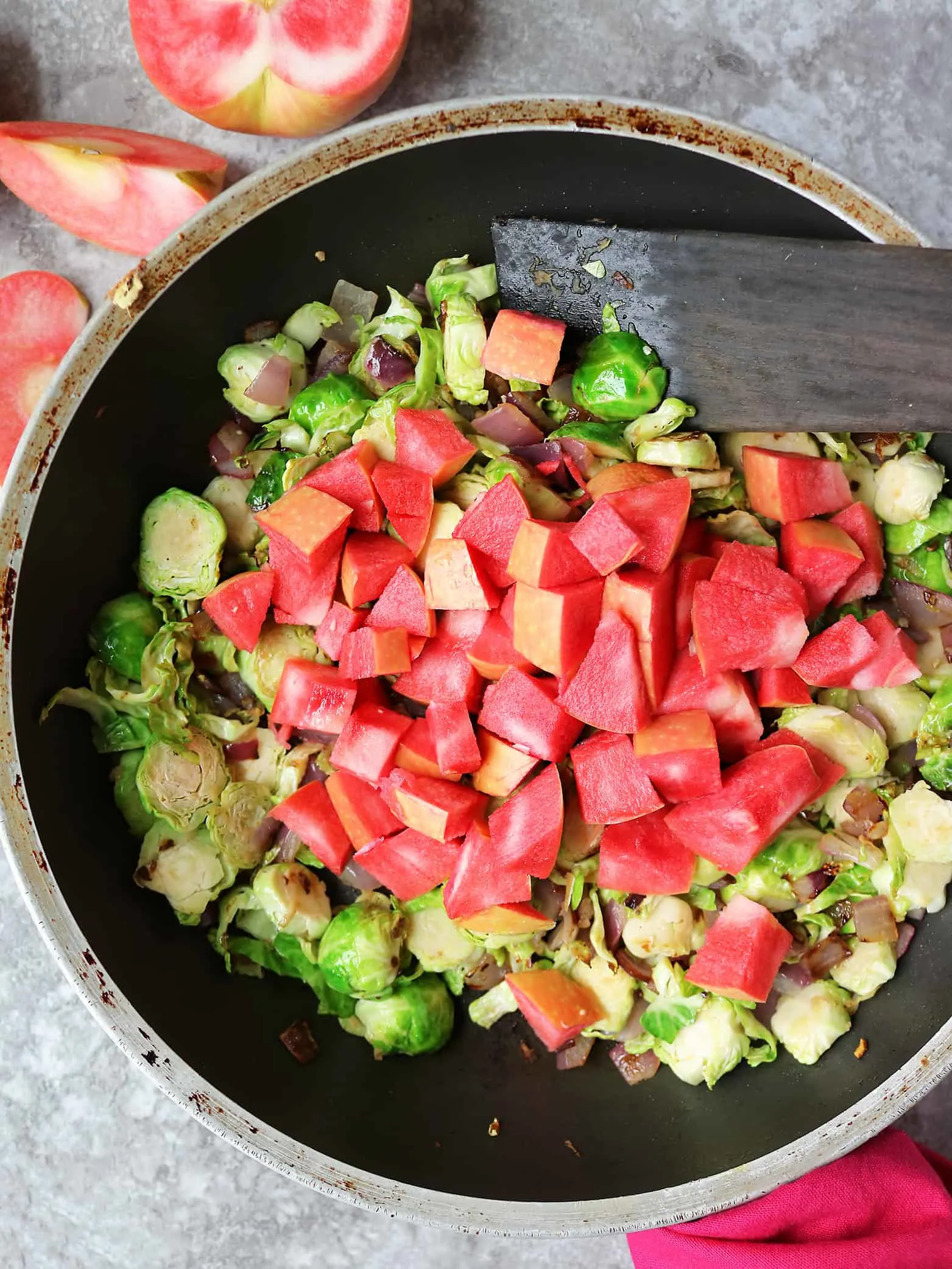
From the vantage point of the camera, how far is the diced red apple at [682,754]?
208cm

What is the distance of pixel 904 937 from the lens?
2293 mm

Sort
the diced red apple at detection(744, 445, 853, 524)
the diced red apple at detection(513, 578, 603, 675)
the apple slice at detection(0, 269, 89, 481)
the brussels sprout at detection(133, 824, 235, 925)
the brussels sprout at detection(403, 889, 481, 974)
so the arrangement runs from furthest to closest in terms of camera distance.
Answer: the apple slice at detection(0, 269, 89, 481), the brussels sprout at detection(403, 889, 481, 974), the brussels sprout at detection(133, 824, 235, 925), the diced red apple at detection(744, 445, 853, 524), the diced red apple at detection(513, 578, 603, 675)

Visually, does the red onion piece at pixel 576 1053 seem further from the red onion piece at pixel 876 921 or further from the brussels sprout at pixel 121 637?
the brussels sprout at pixel 121 637

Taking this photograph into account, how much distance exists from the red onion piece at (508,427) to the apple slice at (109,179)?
0.84m

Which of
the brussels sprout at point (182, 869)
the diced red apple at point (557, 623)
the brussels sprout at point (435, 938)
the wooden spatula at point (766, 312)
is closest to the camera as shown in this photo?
the wooden spatula at point (766, 312)

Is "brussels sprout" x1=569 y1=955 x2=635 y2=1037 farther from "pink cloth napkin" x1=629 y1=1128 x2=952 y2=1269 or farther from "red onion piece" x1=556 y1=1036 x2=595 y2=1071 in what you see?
"pink cloth napkin" x1=629 y1=1128 x2=952 y2=1269

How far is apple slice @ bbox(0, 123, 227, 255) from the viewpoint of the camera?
92.7 inches

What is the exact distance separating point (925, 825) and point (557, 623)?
0.93 m

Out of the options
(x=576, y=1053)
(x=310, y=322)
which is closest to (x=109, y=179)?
(x=310, y=322)

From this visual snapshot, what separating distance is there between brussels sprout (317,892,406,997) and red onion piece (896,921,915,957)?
1.14m

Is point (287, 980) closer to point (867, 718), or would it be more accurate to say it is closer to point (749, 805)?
point (749, 805)

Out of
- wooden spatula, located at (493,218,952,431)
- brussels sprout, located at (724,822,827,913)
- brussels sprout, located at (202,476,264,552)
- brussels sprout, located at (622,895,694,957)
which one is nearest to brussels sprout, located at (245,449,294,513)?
brussels sprout, located at (202,476,264,552)

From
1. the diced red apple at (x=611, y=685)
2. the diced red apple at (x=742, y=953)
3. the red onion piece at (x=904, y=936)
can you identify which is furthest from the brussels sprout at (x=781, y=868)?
the diced red apple at (x=611, y=685)

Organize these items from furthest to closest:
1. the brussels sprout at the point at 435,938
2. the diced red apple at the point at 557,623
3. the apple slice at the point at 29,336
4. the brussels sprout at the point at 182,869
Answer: the apple slice at the point at 29,336
the brussels sprout at the point at 435,938
the brussels sprout at the point at 182,869
the diced red apple at the point at 557,623
